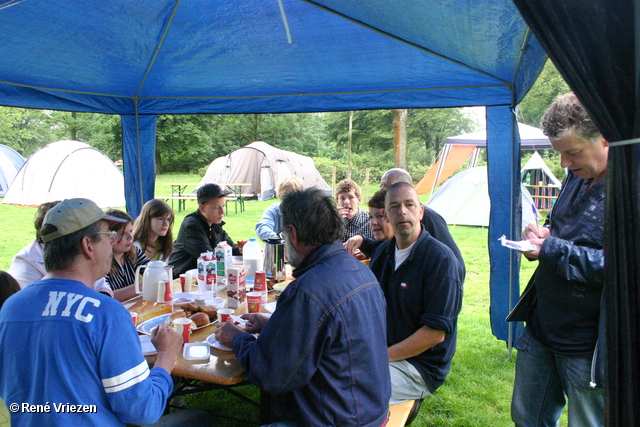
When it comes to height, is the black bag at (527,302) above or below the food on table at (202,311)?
above

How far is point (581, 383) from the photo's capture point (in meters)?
1.71

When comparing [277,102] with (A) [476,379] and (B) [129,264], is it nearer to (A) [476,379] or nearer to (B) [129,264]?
(B) [129,264]

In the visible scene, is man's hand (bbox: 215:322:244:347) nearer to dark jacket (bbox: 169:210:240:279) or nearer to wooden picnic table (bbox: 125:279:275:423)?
wooden picnic table (bbox: 125:279:275:423)

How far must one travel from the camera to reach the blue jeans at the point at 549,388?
171 centimetres

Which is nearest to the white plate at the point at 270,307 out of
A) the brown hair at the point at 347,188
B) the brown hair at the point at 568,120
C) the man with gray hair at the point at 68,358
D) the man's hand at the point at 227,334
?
the man's hand at the point at 227,334

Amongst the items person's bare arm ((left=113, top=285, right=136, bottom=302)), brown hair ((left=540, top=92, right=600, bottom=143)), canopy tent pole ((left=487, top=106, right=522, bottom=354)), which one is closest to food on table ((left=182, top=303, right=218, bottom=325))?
person's bare arm ((left=113, top=285, right=136, bottom=302))

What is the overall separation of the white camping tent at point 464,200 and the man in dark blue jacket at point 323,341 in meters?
9.04

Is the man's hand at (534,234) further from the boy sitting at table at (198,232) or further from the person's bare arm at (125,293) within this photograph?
the boy sitting at table at (198,232)

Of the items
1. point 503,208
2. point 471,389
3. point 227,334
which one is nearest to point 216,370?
point 227,334

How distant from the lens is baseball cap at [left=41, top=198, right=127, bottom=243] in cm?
145

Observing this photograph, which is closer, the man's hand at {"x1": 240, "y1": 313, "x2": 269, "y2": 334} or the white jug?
the man's hand at {"x1": 240, "y1": 313, "x2": 269, "y2": 334}

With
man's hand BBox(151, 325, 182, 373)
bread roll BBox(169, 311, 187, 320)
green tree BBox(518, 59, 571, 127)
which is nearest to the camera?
man's hand BBox(151, 325, 182, 373)

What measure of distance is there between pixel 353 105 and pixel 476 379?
285cm

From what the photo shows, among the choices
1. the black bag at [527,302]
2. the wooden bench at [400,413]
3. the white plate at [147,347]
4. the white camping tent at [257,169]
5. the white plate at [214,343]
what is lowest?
the wooden bench at [400,413]
